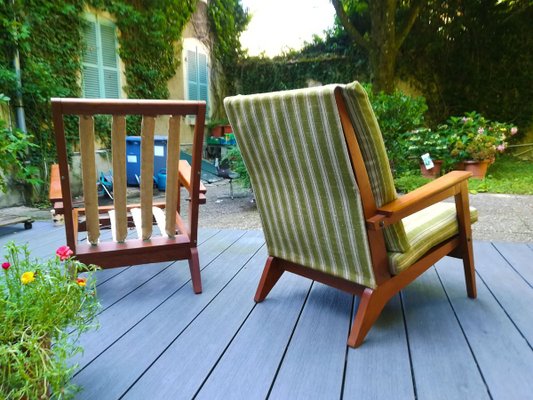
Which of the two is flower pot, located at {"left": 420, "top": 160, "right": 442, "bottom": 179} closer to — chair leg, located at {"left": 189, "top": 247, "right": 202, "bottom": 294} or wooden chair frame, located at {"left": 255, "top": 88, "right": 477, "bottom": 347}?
wooden chair frame, located at {"left": 255, "top": 88, "right": 477, "bottom": 347}

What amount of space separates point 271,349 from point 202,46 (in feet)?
25.4

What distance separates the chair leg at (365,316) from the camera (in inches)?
49.5

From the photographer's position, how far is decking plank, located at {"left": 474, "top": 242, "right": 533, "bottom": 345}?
1.43m

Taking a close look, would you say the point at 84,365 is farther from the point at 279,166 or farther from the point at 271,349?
the point at 279,166

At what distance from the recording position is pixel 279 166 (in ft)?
4.55

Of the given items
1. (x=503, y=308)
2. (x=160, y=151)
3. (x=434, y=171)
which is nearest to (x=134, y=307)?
(x=503, y=308)

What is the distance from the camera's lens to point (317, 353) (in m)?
1.24

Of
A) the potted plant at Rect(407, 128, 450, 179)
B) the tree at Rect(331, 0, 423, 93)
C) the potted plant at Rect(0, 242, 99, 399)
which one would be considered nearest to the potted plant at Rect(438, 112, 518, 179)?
the potted plant at Rect(407, 128, 450, 179)

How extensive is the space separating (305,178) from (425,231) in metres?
0.51

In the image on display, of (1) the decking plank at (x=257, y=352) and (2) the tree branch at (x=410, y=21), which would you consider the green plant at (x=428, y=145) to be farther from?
(1) the decking plank at (x=257, y=352)

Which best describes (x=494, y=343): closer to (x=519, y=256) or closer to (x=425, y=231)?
(x=425, y=231)

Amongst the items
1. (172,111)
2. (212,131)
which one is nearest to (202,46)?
(212,131)

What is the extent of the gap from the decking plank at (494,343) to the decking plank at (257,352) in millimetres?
615

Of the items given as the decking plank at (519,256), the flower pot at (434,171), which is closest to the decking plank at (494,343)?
the decking plank at (519,256)
